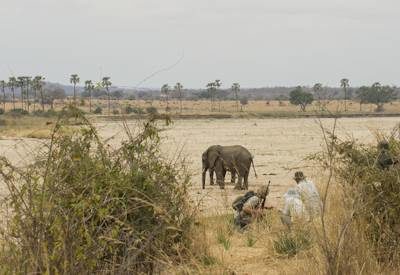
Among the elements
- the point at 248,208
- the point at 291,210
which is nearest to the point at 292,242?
the point at 291,210

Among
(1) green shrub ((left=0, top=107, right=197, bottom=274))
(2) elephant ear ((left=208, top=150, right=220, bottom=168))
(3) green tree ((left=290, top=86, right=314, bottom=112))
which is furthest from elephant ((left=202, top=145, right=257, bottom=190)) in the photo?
(1) green shrub ((left=0, top=107, right=197, bottom=274))

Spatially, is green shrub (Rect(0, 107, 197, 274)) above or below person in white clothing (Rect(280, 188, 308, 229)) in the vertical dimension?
above

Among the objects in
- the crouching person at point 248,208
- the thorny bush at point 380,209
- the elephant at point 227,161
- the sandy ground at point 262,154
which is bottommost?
the sandy ground at point 262,154

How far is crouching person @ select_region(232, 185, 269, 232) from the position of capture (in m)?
10.7

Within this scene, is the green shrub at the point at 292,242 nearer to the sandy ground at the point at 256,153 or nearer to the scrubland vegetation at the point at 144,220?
the scrubland vegetation at the point at 144,220

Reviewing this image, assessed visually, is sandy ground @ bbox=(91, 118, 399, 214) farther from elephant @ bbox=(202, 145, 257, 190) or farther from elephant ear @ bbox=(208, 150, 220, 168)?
elephant ear @ bbox=(208, 150, 220, 168)

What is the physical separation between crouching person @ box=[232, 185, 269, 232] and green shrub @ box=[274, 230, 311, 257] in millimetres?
1873

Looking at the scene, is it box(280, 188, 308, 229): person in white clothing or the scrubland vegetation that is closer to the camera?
the scrubland vegetation

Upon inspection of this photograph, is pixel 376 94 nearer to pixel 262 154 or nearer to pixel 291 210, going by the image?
pixel 262 154

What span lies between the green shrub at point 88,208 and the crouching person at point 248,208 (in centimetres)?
239

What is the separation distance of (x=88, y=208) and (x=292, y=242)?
3059 mm

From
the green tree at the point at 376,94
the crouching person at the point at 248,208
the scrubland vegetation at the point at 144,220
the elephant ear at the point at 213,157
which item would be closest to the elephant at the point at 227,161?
the elephant ear at the point at 213,157

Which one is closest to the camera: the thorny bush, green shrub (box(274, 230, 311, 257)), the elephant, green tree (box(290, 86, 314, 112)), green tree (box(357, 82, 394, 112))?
the thorny bush

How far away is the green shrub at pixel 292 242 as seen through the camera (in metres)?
8.02
